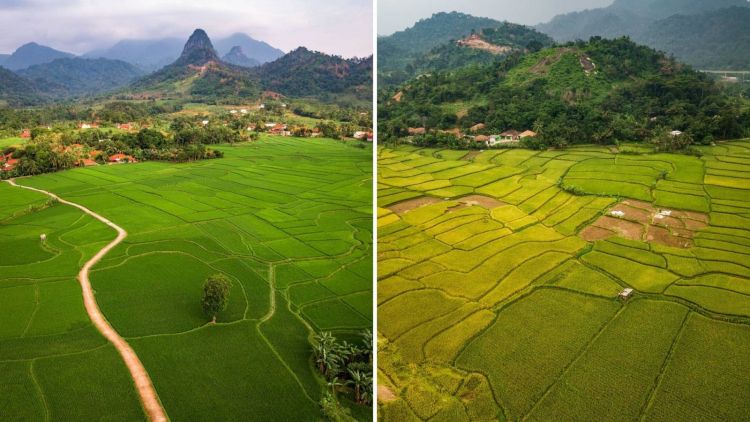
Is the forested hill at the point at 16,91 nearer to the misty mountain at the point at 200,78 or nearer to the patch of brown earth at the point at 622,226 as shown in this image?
the misty mountain at the point at 200,78

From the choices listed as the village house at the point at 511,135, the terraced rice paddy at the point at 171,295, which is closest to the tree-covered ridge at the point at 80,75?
the terraced rice paddy at the point at 171,295

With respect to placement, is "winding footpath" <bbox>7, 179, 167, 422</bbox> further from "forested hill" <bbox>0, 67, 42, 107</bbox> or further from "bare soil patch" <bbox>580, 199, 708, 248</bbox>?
"bare soil patch" <bbox>580, 199, 708, 248</bbox>

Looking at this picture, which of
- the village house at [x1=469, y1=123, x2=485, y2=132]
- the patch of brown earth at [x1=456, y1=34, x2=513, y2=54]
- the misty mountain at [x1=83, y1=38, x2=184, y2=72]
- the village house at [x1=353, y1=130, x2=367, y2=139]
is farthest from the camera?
the patch of brown earth at [x1=456, y1=34, x2=513, y2=54]

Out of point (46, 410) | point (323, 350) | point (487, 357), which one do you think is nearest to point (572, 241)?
point (487, 357)

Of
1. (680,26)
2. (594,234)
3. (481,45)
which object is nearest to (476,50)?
(481,45)

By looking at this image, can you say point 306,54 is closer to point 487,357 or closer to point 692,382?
point 487,357

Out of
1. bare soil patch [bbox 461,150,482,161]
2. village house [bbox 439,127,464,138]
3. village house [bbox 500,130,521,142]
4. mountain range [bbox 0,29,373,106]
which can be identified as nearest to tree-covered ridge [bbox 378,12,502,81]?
mountain range [bbox 0,29,373,106]
